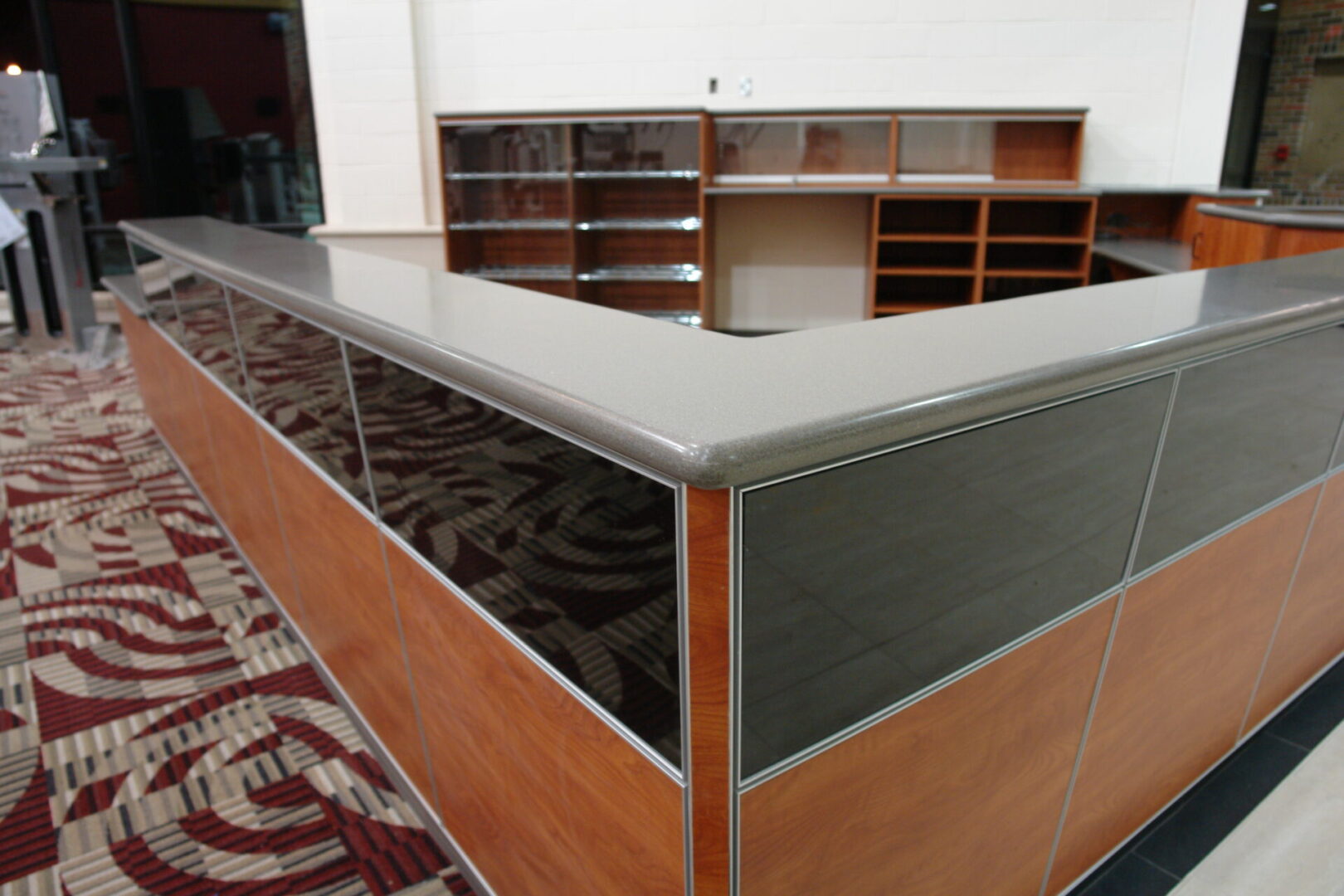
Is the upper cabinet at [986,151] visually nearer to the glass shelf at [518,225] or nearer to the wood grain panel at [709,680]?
the glass shelf at [518,225]

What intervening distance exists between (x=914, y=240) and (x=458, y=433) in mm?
4030

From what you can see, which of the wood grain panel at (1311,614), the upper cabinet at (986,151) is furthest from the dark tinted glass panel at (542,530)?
the upper cabinet at (986,151)

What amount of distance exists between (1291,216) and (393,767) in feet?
8.85

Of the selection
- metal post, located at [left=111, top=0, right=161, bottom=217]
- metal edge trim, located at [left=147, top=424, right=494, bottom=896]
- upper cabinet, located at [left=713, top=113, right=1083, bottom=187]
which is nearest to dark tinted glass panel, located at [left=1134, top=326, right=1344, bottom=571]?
metal edge trim, located at [left=147, top=424, right=494, bottom=896]

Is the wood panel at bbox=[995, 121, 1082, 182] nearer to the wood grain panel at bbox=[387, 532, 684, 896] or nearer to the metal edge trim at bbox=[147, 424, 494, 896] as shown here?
the metal edge trim at bbox=[147, 424, 494, 896]

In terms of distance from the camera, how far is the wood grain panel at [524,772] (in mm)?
788

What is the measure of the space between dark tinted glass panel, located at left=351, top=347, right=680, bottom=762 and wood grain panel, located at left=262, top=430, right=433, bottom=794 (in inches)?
7.2

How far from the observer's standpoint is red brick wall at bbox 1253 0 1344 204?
5012mm

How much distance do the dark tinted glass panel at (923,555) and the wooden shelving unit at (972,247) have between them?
366 cm

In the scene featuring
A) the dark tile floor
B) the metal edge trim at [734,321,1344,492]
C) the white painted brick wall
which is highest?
the white painted brick wall

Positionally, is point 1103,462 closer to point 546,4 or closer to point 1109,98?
point 1109,98

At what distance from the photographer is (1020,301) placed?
1.12 metres

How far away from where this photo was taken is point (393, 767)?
5.10ft

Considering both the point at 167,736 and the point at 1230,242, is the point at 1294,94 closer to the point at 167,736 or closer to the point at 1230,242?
the point at 1230,242
